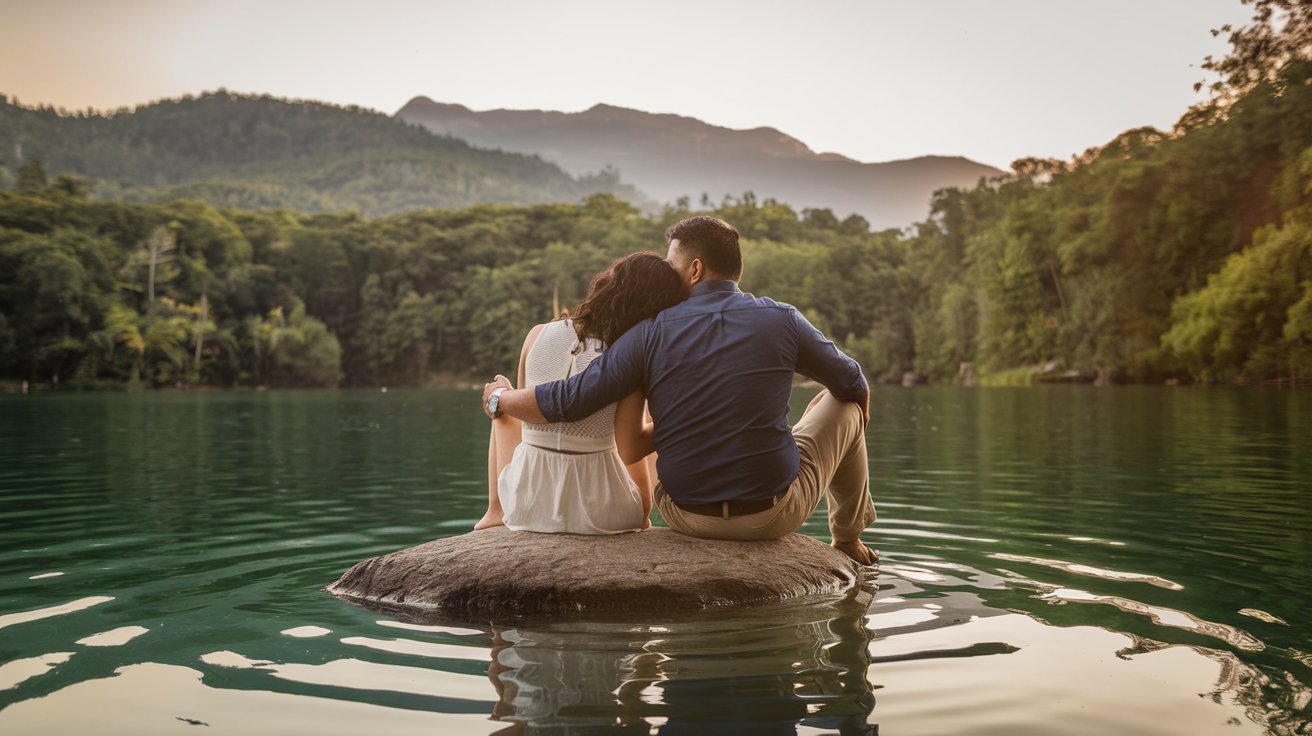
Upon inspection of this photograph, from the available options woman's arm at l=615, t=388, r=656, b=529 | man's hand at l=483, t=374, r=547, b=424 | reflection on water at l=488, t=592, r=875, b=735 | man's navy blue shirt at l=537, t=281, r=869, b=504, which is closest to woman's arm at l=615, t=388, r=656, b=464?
woman's arm at l=615, t=388, r=656, b=529

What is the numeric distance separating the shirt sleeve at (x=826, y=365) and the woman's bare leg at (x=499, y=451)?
1.59 metres

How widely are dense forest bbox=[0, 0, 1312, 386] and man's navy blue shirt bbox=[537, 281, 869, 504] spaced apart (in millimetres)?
21380

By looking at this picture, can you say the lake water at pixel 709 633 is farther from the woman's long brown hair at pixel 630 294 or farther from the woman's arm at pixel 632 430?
the woman's long brown hair at pixel 630 294

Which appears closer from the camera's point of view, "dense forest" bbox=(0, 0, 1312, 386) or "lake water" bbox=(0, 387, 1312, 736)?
"lake water" bbox=(0, 387, 1312, 736)

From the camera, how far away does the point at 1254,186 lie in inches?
2019

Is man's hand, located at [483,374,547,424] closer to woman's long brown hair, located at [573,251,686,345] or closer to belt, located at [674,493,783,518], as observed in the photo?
woman's long brown hair, located at [573,251,686,345]

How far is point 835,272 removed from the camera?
338 ft

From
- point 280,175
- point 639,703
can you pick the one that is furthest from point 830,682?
point 280,175

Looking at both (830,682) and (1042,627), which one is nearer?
(830,682)

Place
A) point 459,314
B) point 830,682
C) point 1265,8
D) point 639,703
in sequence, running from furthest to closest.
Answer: point 459,314 < point 1265,8 < point 830,682 < point 639,703

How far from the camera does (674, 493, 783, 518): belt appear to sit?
5133 mm

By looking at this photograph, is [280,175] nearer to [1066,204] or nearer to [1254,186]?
[1066,204]

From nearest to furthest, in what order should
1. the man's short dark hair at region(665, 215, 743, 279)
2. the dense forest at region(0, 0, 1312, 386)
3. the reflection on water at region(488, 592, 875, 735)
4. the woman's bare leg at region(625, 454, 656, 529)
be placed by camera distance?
1. the reflection on water at region(488, 592, 875, 735)
2. the man's short dark hair at region(665, 215, 743, 279)
3. the woman's bare leg at region(625, 454, 656, 529)
4. the dense forest at region(0, 0, 1312, 386)

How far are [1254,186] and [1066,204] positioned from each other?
17029 millimetres
